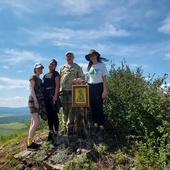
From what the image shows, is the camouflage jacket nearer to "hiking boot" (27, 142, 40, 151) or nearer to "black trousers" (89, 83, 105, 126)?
"black trousers" (89, 83, 105, 126)

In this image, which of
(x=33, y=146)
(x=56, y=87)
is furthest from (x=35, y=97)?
(x=33, y=146)

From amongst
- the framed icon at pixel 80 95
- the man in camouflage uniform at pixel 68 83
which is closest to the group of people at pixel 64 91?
the man in camouflage uniform at pixel 68 83

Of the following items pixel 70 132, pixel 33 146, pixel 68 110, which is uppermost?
pixel 68 110

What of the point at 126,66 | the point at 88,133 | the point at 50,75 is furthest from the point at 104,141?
the point at 126,66

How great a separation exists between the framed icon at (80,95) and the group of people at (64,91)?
Result: 26 cm

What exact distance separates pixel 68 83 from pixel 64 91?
10.3 inches

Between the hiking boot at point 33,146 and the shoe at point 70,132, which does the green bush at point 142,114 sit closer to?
the shoe at point 70,132

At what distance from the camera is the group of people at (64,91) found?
6.96 metres

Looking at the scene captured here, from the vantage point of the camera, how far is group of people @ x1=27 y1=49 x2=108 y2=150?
22.9 ft

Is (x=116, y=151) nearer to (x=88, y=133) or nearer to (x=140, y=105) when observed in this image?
(x=88, y=133)

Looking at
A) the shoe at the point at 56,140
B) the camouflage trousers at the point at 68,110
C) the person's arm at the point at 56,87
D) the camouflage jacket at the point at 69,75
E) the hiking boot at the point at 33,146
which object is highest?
the camouflage jacket at the point at 69,75

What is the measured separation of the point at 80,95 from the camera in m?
7.00

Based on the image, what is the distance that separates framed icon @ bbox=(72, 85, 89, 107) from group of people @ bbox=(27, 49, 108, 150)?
264mm

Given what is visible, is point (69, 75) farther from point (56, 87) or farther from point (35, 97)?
point (35, 97)
